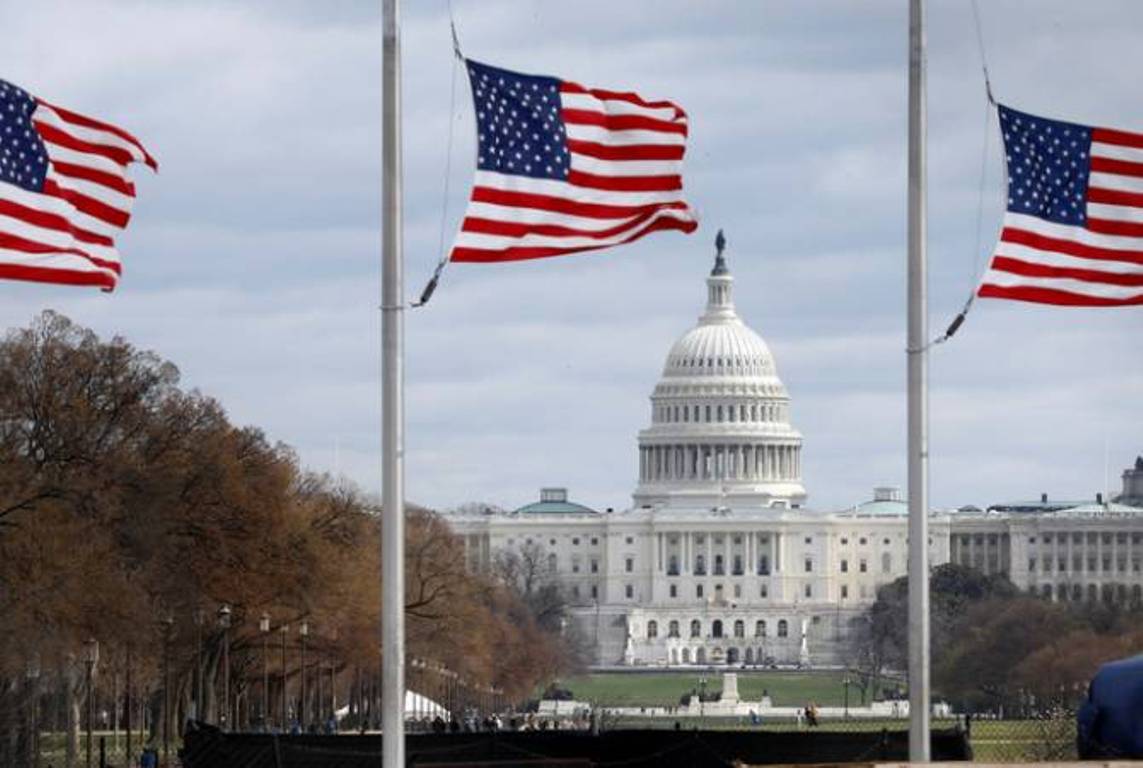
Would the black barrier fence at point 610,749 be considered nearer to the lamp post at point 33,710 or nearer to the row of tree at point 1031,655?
the lamp post at point 33,710

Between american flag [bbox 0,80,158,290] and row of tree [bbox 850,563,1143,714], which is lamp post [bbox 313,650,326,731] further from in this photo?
american flag [bbox 0,80,158,290]

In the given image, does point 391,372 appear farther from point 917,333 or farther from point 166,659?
point 166,659

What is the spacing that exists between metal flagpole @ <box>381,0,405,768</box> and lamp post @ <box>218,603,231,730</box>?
58.6 m

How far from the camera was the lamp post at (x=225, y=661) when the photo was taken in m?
98.9

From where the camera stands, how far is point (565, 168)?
38.0 metres

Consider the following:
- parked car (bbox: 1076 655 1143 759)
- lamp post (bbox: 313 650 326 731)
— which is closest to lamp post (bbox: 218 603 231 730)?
lamp post (bbox: 313 650 326 731)

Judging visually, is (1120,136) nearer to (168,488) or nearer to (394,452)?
(394,452)

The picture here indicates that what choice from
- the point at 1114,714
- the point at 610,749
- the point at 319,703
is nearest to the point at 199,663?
the point at 319,703

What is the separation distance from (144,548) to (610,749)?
51.7 meters

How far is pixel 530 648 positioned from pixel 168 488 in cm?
9765

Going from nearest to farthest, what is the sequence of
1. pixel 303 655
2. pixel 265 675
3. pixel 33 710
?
pixel 33 710, pixel 303 655, pixel 265 675

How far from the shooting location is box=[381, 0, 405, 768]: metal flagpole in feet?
122

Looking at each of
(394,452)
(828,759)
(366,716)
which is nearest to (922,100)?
(394,452)

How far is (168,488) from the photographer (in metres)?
99.9
